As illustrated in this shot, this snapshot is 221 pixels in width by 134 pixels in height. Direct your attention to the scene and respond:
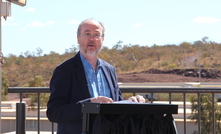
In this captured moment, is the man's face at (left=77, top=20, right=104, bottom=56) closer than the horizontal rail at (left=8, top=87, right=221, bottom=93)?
Yes

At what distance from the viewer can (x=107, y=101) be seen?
2562mm

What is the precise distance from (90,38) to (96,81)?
279 millimetres

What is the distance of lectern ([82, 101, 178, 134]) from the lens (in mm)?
2400

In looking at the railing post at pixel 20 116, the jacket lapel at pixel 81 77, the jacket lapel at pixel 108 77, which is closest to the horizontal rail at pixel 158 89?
the railing post at pixel 20 116

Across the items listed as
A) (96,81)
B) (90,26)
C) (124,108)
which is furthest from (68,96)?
(124,108)

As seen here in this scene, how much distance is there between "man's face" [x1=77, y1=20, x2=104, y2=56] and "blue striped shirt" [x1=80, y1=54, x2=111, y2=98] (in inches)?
3.5

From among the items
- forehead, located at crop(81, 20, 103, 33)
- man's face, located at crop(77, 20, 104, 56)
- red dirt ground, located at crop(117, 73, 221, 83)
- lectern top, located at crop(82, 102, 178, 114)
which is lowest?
red dirt ground, located at crop(117, 73, 221, 83)

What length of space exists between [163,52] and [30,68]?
1758cm

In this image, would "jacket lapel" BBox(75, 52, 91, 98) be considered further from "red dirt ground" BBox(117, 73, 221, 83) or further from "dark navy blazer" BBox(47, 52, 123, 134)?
"red dirt ground" BBox(117, 73, 221, 83)

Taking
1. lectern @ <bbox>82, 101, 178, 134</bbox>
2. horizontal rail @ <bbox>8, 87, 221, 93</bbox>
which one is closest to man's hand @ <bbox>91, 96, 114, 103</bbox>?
lectern @ <bbox>82, 101, 178, 134</bbox>

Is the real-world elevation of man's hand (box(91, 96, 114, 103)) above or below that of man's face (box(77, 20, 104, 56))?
below

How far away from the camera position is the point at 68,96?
9.46 ft

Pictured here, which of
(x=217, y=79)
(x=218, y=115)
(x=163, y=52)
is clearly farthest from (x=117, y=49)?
(x=218, y=115)

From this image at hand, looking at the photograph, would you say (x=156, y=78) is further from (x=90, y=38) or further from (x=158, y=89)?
(x=90, y=38)
